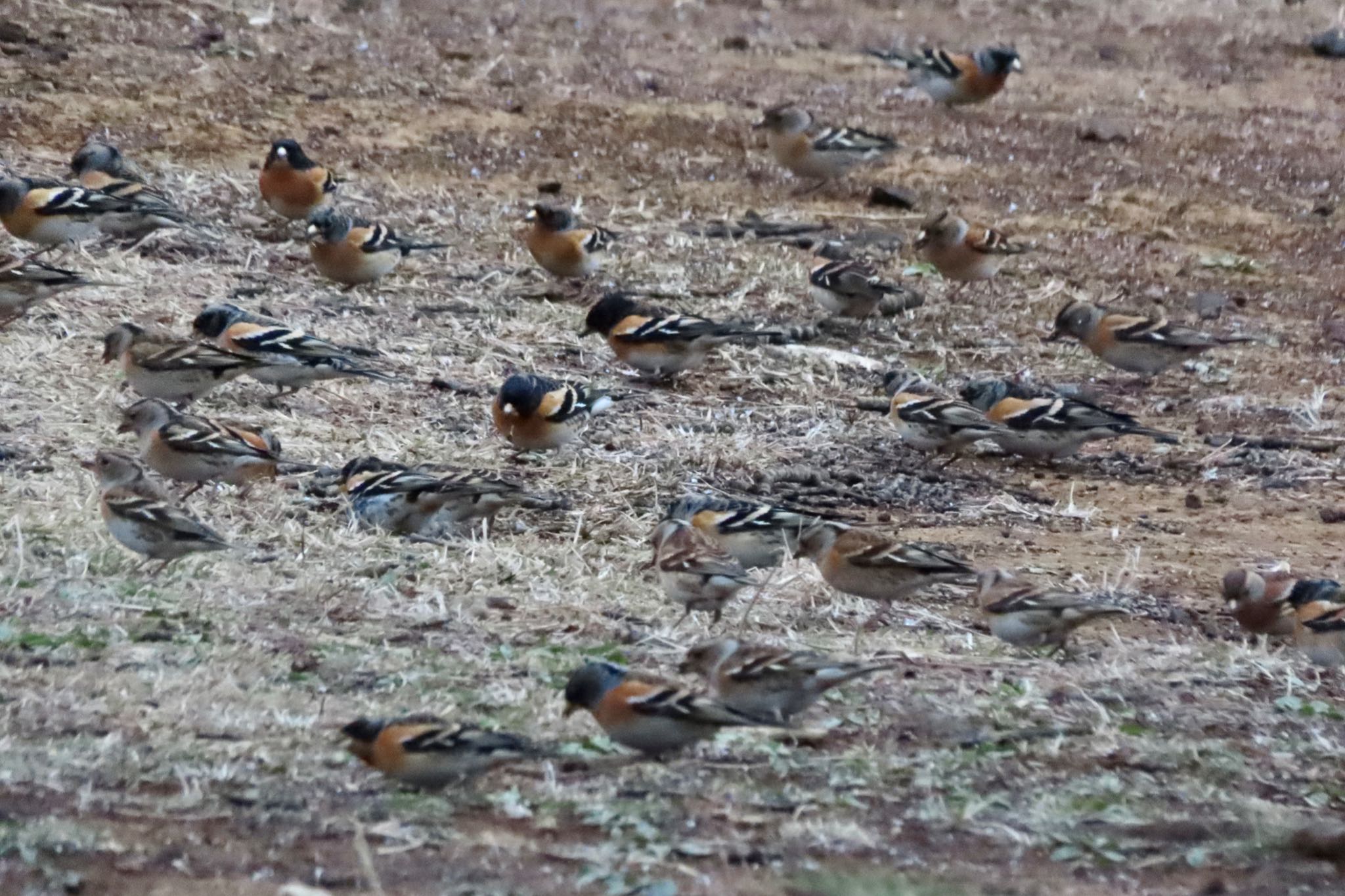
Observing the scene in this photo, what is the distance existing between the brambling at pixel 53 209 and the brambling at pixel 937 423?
458 cm

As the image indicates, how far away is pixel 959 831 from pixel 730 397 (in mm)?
5513

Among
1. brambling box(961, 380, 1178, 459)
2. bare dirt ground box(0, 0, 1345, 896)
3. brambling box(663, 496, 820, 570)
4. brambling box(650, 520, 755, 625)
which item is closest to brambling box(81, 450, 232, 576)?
bare dirt ground box(0, 0, 1345, 896)

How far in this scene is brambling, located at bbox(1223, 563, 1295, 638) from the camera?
7566 millimetres

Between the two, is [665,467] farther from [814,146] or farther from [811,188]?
[811,188]

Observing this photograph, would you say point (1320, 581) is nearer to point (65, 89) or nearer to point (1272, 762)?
point (1272, 762)

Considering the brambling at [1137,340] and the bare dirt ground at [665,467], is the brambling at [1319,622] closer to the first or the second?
the bare dirt ground at [665,467]

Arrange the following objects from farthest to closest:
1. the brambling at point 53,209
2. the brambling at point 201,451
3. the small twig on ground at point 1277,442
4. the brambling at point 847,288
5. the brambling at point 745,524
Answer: the brambling at point 847,288 → the brambling at point 53,209 → the small twig on ground at point 1277,442 → the brambling at point 201,451 → the brambling at point 745,524

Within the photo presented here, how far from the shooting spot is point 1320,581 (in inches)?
301

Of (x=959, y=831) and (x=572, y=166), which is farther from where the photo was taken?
(x=572, y=166)

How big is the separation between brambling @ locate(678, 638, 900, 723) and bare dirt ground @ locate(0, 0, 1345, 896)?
13cm

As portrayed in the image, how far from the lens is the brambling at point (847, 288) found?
1173 cm

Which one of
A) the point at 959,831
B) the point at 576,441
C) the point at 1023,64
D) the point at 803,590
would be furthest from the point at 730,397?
the point at 1023,64

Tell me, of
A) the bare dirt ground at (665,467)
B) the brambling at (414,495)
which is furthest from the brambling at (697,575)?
the brambling at (414,495)

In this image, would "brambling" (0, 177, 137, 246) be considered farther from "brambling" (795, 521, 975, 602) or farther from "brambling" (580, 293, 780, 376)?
"brambling" (795, 521, 975, 602)
